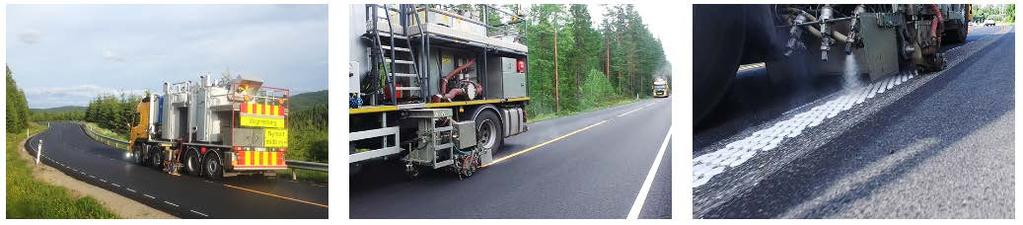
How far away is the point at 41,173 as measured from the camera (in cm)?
355

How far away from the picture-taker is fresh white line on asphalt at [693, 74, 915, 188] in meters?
3.35

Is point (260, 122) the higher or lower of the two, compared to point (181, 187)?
higher

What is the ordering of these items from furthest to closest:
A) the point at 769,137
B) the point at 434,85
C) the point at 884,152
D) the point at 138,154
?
the point at 138,154, the point at 434,85, the point at 769,137, the point at 884,152

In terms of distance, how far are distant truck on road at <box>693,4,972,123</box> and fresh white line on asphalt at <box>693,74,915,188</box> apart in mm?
163

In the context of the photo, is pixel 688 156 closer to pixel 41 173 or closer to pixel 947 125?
pixel 947 125

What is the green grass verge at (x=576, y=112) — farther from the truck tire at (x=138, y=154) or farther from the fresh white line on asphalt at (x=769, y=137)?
the truck tire at (x=138, y=154)

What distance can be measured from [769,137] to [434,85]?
1.99m

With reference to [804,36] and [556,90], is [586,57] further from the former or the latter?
[804,36]

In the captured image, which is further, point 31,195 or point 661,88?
point 31,195

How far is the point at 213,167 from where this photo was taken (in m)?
3.58

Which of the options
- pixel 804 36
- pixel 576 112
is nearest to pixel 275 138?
pixel 576 112

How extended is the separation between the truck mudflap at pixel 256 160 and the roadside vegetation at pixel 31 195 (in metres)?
0.86

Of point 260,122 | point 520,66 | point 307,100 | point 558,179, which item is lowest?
point 558,179

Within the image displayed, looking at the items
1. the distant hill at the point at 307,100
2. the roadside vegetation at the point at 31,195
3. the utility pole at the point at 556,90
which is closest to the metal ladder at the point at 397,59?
the distant hill at the point at 307,100
